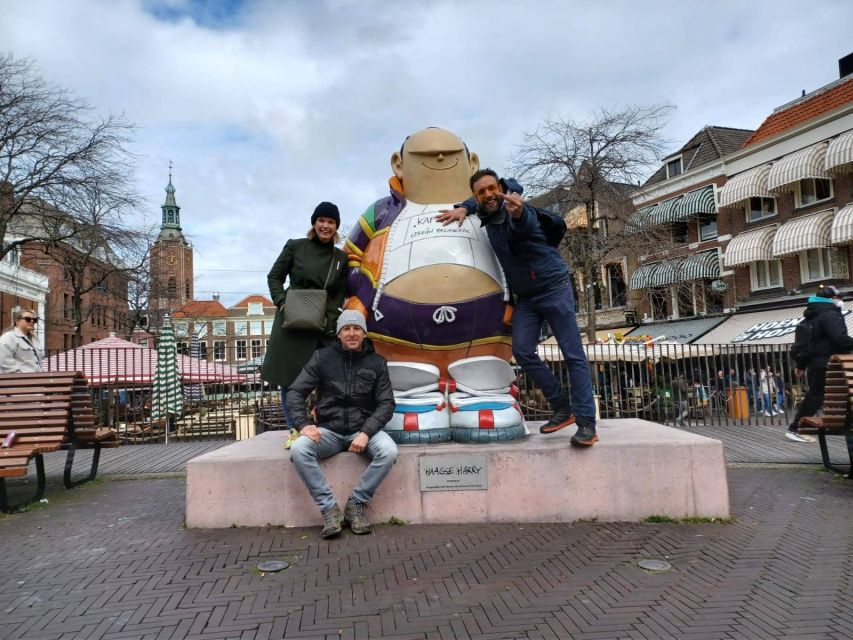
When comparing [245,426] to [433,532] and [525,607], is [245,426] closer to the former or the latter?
[433,532]

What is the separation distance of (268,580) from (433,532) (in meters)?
1.15

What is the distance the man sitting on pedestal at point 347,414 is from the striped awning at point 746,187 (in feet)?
67.1

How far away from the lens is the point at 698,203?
22828 mm

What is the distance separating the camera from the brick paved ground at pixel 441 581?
258 centimetres

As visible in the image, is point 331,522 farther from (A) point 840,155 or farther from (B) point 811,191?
(B) point 811,191

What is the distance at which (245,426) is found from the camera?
31.2 feet

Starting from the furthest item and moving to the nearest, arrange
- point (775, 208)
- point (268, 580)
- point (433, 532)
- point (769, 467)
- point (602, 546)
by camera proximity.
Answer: point (775, 208), point (769, 467), point (433, 532), point (602, 546), point (268, 580)

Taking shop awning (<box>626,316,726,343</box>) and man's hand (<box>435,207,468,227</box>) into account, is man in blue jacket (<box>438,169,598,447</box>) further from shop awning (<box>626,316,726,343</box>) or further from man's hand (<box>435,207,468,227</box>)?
shop awning (<box>626,316,726,343</box>)

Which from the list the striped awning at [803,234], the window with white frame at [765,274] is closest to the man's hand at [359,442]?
the striped awning at [803,234]

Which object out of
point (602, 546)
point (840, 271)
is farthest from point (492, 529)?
point (840, 271)

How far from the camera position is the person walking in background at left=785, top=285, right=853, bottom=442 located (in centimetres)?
668

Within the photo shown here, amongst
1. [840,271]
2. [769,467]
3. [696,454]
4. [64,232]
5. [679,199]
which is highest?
[679,199]

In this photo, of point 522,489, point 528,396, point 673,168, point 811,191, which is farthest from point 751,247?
point 522,489

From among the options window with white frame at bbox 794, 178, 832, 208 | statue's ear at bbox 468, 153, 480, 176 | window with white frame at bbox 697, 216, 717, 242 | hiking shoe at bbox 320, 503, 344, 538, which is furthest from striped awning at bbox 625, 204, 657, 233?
hiking shoe at bbox 320, 503, 344, 538
